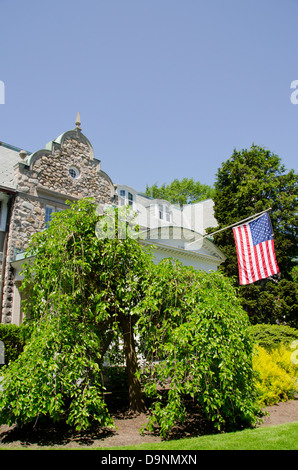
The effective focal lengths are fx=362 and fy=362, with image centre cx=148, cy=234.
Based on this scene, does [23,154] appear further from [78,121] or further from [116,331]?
[116,331]

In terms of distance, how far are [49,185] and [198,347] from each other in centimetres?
1188

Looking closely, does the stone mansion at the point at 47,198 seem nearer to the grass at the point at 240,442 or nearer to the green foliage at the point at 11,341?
the green foliage at the point at 11,341

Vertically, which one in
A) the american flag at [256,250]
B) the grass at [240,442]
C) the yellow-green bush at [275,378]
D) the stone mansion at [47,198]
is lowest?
the grass at [240,442]

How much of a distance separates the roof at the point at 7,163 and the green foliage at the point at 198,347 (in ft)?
33.0

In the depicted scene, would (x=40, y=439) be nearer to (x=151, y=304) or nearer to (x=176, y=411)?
(x=176, y=411)

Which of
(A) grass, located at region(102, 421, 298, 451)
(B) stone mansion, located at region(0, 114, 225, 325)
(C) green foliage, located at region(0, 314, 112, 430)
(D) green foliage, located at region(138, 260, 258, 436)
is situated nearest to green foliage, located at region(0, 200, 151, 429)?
(C) green foliage, located at region(0, 314, 112, 430)

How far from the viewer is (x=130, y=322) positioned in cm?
750

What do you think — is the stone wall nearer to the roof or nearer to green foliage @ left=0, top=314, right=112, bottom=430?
the roof

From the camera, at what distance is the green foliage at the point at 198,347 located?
5.71m

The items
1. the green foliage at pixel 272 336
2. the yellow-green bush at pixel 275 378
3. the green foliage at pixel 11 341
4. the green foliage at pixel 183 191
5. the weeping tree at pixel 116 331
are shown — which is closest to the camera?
the weeping tree at pixel 116 331

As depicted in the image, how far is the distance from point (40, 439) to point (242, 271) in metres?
8.78

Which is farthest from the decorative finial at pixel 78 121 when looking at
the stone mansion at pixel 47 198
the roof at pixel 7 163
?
the roof at pixel 7 163

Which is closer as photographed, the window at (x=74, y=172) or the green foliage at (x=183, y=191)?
the window at (x=74, y=172)
